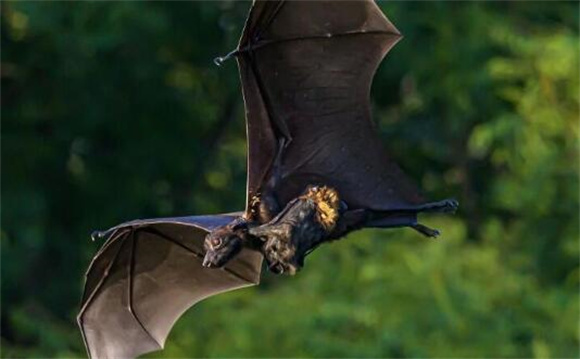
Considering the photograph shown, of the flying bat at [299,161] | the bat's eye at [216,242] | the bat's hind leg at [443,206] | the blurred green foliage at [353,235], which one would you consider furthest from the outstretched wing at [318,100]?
the blurred green foliage at [353,235]

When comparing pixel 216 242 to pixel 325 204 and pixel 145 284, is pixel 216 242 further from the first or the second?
pixel 145 284

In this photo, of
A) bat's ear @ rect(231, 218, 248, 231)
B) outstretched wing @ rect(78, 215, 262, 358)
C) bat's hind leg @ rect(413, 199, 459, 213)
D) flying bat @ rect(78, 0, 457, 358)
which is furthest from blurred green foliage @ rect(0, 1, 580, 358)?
bat's ear @ rect(231, 218, 248, 231)

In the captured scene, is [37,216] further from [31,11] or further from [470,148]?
[470,148]

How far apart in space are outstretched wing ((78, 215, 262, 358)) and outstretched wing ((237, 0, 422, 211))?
57cm

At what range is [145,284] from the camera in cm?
749

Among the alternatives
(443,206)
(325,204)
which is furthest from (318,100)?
(443,206)

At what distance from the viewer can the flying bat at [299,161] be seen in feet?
21.2

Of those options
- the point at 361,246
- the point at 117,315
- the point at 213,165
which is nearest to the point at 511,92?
the point at 361,246

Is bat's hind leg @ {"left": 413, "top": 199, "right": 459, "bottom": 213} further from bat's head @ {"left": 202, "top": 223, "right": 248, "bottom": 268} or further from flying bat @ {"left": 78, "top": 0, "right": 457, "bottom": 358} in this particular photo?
bat's head @ {"left": 202, "top": 223, "right": 248, "bottom": 268}

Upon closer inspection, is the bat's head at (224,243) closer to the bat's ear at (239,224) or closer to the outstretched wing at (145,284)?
the bat's ear at (239,224)

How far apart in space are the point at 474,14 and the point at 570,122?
76.5 inches

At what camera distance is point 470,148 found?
1702 centimetres

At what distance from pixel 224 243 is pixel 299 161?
1.90 feet

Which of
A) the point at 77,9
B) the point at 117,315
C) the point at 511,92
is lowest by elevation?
the point at 511,92
